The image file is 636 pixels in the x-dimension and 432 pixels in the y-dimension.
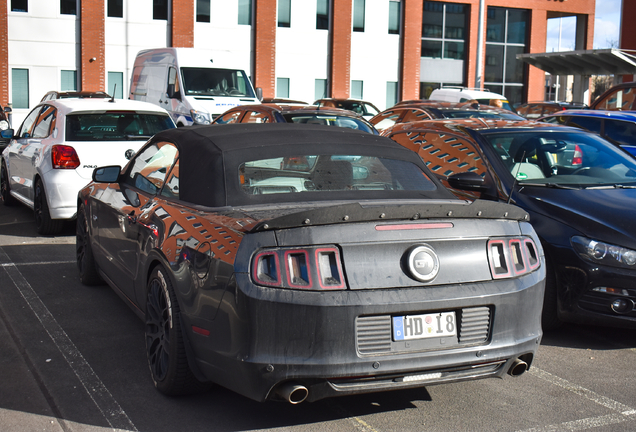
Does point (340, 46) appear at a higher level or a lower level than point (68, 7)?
lower

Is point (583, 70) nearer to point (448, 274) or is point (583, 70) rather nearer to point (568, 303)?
point (568, 303)

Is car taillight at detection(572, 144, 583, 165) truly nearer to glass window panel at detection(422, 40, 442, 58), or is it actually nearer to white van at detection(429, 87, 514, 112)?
white van at detection(429, 87, 514, 112)

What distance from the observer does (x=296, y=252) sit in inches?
135

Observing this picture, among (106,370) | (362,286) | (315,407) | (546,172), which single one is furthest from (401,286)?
(546,172)

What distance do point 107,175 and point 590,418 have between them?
12.5 ft

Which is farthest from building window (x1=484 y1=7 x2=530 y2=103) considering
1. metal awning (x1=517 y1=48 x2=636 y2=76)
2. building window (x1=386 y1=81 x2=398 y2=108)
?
metal awning (x1=517 y1=48 x2=636 y2=76)

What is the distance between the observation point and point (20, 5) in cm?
3108

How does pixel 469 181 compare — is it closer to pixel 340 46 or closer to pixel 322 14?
pixel 340 46

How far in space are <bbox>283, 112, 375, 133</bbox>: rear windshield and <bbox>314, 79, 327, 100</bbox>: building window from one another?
987 inches

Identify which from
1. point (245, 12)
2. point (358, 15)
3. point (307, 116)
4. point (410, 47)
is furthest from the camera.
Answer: point (410, 47)

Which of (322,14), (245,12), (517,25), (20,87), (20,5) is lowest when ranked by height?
(20,87)

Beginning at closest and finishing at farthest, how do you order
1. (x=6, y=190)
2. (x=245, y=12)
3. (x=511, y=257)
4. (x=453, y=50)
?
(x=511, y=257) < (x=6, y=190) < (x=245, y=12) < (x=453, y=50)

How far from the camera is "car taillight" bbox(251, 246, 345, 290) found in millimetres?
3389

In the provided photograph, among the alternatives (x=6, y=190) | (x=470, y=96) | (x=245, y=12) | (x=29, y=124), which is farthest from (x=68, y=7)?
(x=29, y=124)
